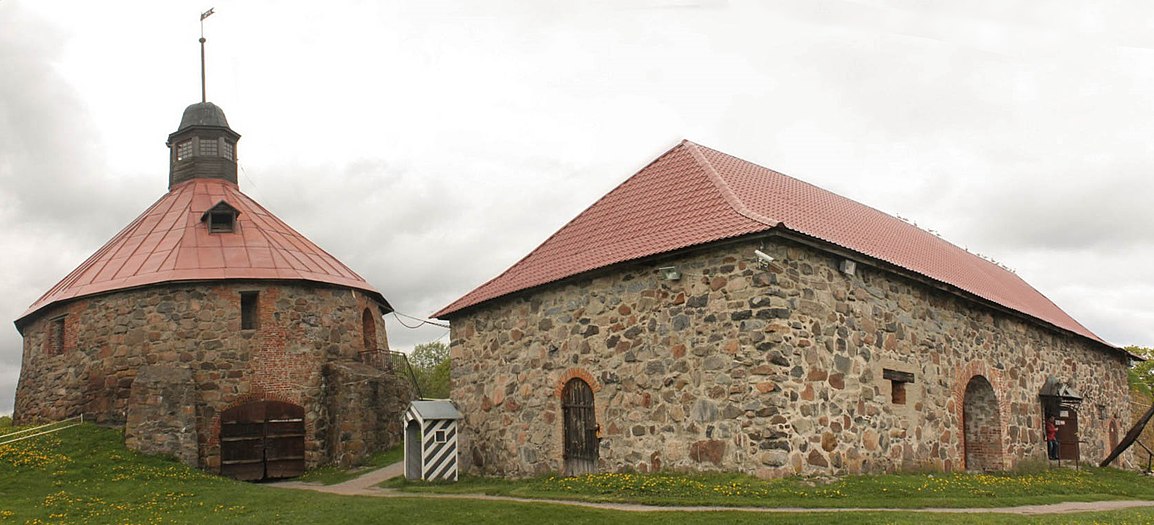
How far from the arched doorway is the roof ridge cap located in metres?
6.31

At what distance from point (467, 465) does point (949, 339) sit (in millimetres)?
9356

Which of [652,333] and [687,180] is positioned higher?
[687,180]

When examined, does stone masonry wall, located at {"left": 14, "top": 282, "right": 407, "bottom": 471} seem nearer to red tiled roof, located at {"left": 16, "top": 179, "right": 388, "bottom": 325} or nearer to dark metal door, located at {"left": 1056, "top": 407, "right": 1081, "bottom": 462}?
red tiled roof, located at {"left": 16, "top": 179, "right": 388, "bottom": 325}

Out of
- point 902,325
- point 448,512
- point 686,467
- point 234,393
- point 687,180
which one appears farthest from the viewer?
point 234,393

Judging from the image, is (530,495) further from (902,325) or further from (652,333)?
(902,325)

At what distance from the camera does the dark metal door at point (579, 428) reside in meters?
15.8

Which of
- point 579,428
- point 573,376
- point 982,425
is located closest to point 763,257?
point 573,376

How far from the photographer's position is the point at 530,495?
1437cm

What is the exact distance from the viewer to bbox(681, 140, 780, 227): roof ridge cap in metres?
13.9

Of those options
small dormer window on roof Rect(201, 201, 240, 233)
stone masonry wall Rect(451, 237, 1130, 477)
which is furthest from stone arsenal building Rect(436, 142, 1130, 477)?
small dormer window on roof Rect(201, 201, 240, 233)

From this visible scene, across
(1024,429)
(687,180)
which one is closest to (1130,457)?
Answer: (1024,429)

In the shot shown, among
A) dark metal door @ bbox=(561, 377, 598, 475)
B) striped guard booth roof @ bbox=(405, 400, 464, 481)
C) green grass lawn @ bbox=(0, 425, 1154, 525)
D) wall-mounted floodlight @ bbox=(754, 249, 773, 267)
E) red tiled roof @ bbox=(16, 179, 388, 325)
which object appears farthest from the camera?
red tiled roof @ bbox=(16, 179, 388, 325)

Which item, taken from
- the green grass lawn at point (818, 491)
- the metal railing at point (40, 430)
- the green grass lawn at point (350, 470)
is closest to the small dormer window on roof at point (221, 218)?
the metal railing at point (40, 430)

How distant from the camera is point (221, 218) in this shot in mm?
25375
